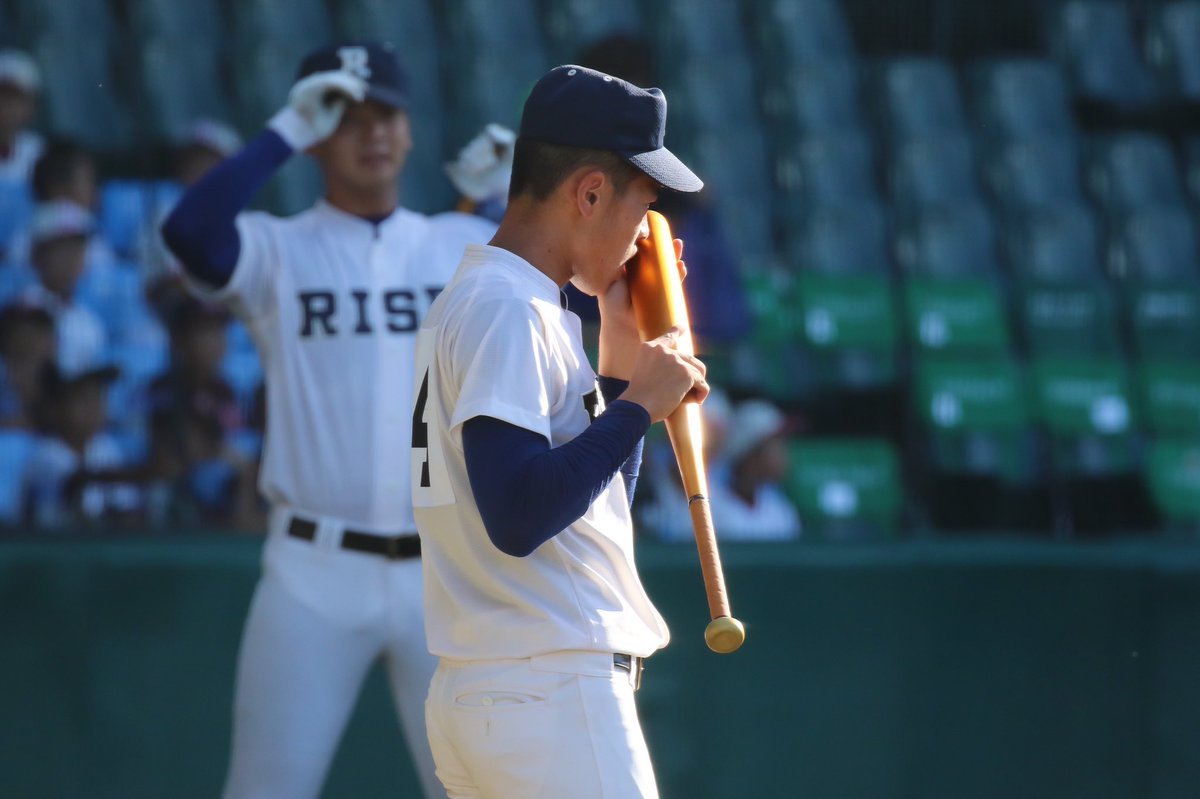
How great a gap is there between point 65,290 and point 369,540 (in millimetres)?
2398

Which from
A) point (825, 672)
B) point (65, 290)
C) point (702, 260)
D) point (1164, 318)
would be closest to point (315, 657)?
point (825, 672)

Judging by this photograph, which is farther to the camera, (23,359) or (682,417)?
(23,359)

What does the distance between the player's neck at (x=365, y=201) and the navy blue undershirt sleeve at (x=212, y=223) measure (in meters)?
0.22

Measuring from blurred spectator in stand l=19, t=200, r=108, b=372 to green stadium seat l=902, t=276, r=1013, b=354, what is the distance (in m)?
2.94

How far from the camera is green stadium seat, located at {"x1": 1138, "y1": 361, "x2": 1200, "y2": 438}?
5.78 meters

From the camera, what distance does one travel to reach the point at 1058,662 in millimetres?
4375

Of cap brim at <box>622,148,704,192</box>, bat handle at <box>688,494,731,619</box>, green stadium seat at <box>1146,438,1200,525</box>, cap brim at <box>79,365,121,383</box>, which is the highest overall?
cap brim at <box>622,148,704,192</box>

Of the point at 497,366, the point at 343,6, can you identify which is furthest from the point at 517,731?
the point at 343,6

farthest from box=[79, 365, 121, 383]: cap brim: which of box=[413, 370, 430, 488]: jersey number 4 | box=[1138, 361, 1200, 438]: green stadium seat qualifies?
box=[1138, 361, 1200, 438]: green stadium seat

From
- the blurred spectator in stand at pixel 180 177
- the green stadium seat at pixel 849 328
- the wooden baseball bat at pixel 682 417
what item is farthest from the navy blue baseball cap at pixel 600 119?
the green stadium seat at pixel 849 328

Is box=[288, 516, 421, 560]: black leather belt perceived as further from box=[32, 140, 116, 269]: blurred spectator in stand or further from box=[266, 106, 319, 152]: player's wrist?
box=[32, 140, 116, 269]: blurred spectator in stand

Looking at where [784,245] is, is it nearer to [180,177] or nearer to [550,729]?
[180,177]

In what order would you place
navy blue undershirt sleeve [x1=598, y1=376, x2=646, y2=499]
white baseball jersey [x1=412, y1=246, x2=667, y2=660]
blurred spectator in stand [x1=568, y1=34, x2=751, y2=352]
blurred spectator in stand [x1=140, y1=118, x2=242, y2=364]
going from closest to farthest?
white baseball jersey [x1=412, y1=246, x2=667, y2=660], navy blue undershirt sleeve [x1=598, y1=376, x2=646, y2=499], blurred spectator in stand [x1=140, y1=118, x2=242, y2=364], blurred spectator in stand [x1=568, y1=34, x2=751, y2=352]

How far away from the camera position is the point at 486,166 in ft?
12.1
